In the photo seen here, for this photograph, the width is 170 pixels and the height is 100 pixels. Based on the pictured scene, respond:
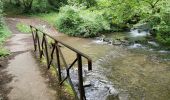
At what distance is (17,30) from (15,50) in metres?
9.47

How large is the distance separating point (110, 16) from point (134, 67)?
11.3 meters

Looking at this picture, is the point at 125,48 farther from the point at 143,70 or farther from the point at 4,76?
the point at 4,76

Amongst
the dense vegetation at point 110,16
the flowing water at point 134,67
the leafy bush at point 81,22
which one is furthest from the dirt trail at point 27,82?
the leafy bush at point 81,22

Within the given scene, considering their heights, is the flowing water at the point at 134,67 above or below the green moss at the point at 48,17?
below

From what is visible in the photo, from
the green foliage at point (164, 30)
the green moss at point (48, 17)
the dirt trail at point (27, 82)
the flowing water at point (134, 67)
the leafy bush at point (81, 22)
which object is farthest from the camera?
the green moss at point (48, 17)

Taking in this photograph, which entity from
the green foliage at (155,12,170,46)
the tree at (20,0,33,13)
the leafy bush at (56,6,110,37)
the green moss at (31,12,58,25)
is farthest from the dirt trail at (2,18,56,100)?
the tree at (20,0,33,13)

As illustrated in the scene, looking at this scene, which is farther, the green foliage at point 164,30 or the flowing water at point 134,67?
the green foliage at point 164,30

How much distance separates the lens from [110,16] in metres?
22.7

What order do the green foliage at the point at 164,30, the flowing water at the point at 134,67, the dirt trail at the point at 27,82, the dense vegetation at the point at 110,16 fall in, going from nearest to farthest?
the dirt trail at the point at 27,82, the flowing water at the point at 134,67, the green foliage at the point at 164,30, the dense vegetation at the point at 110,16

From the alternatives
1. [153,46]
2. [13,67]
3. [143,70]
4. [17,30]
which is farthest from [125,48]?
[17,30]

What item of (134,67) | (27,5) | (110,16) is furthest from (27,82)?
(27,5)

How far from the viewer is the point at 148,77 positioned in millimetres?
10852

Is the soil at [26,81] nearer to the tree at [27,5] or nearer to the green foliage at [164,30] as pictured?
the green foliage at [164,30]

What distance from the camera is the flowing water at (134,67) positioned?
9.45 metres
